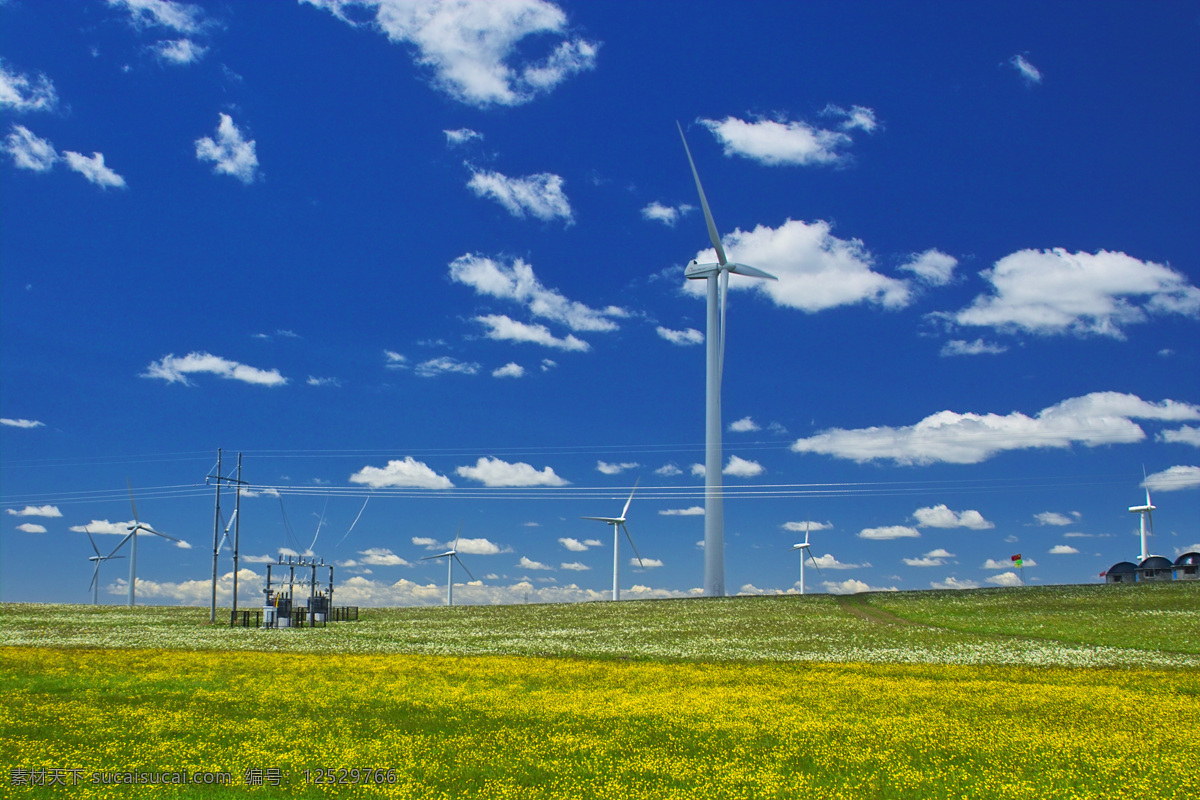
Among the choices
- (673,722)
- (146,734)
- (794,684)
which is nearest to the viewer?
(146,734)

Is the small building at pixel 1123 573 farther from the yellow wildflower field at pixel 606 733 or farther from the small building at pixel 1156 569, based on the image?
the yellow wildflower field at pixel 606 733

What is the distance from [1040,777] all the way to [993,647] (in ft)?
119

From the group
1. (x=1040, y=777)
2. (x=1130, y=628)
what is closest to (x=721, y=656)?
(x=1040, y=777)

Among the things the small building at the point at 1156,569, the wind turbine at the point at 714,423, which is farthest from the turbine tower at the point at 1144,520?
the wind turbine at the point at 714,423

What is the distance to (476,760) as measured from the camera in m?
22.7

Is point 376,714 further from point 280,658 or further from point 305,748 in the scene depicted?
point 280,658

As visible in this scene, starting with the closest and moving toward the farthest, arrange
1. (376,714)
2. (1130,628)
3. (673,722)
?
(673,722), (376,714), (1130,628)

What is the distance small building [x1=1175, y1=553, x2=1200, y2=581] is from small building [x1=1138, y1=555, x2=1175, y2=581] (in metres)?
0.84

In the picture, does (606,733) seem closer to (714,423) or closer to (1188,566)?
(714,423)

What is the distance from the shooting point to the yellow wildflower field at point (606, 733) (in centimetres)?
2047

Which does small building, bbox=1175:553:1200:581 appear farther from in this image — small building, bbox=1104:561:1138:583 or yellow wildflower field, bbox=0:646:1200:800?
yellow wildflower field, bbox=0:646:1200:800

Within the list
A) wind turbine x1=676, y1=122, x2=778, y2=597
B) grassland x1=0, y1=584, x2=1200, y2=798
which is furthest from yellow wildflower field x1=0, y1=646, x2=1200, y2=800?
wind turbine x1=676, y1=122, x2=778, y2=597

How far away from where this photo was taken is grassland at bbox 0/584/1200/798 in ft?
68.9

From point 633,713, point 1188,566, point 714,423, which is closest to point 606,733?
point 633,713
